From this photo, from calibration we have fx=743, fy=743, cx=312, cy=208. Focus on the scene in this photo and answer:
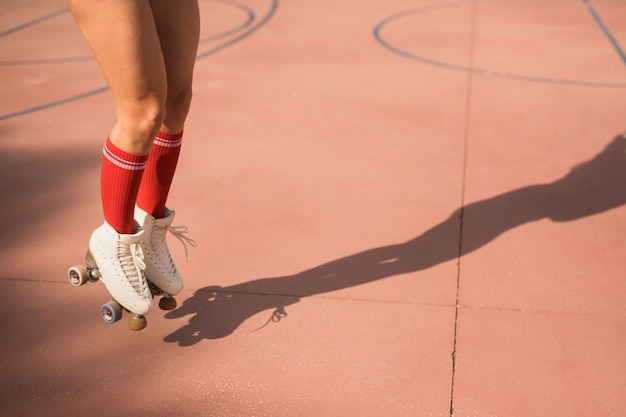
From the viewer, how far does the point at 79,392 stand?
1906 mm

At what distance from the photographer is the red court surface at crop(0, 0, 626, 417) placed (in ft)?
6.39

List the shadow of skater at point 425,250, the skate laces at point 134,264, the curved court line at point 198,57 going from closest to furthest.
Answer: the skate laces at point 134,264, the shadow of skater at point 425,250, the curved court line at point 198,57

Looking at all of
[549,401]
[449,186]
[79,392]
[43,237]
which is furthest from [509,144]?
[79,392]

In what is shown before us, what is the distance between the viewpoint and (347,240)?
2.71 meters

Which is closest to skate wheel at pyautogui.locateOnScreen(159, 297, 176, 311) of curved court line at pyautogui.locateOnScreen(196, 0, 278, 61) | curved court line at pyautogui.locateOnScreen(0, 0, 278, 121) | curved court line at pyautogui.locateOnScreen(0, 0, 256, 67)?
curved court line at pyautogui.locateOnScreen(0, 0, 278, 121)

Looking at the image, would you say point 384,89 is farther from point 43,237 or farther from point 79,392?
point 79,392

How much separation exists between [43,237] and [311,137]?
1.44 m

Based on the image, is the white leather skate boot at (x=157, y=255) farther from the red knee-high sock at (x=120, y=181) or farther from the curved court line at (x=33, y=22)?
the curved court line at (x=33, y=22)

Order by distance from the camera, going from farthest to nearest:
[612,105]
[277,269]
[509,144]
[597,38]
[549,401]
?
[597,38], [612,105], [509,144], [277,269], [549,401]

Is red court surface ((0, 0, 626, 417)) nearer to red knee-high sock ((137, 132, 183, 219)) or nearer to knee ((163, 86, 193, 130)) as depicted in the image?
red knee-high sock ((137, 132, 183, 219))

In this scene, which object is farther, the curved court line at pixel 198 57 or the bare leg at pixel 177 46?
the curved court line at pixel 198 57

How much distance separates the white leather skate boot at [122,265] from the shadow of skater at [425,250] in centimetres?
20

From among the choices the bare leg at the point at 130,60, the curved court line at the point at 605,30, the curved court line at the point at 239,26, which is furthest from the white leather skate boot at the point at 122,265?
the curved court line at the point at 605,30

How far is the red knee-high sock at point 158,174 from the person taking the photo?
2.06 metres
